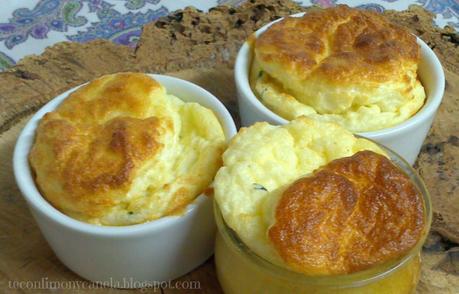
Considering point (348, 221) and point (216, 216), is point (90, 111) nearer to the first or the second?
point (216, 216)

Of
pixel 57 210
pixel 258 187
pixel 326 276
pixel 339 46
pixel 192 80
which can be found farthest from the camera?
pixel 192 80

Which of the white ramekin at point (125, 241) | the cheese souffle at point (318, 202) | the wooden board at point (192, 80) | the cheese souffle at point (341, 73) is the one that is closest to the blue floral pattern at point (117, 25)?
the wooden board at point (192, 80)

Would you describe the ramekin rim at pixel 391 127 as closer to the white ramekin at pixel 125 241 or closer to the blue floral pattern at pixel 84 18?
the white ramekin at pixel 125 241

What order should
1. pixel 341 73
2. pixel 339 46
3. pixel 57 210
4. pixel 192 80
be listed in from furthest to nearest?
pixel 192 80 → pixel 339 46 → pixel 341 73 → pixel 57 210

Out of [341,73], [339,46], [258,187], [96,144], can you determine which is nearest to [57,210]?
[96,144]

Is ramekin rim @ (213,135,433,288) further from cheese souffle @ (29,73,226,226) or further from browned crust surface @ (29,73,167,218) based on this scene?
browned crust surface @ (29,73,167,218)

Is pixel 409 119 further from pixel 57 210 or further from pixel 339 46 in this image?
pixel 57 210
